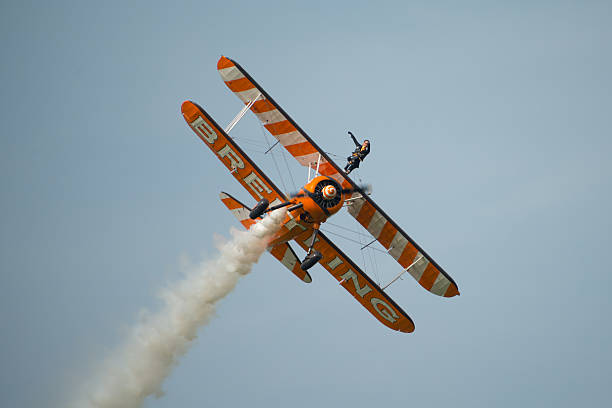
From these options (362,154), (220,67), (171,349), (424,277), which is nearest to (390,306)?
(424,277)

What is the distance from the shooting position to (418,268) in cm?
3058

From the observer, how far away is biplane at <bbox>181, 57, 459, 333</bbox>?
28328mm

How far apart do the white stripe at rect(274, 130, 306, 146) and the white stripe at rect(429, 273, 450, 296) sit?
20.4 feet

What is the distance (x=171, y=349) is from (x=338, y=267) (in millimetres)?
5837

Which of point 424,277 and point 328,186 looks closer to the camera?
point 328,186

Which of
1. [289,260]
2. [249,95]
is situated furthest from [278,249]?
[249,95]

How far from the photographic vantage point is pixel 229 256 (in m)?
30.0

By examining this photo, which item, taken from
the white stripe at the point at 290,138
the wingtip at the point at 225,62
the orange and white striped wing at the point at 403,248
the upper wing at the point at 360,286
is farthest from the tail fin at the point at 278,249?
the wingtip at the point at 225,62

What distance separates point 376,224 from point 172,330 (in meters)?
7.20

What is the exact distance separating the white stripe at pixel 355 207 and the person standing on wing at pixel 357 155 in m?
0.96

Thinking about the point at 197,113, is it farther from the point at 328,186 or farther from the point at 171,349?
the point at 171,349

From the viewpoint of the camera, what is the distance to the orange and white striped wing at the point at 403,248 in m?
29.9

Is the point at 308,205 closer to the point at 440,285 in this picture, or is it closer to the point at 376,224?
the point at 376,224

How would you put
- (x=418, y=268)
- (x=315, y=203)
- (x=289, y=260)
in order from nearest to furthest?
1. (x=315, y=203)
2. (x=418, y=268)
3. (x=289, y=260)
